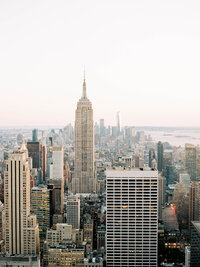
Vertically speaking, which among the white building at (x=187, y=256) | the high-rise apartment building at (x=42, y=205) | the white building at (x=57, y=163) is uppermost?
the white building at (x=57, y=163)

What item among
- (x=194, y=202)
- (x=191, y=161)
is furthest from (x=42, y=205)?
(x=191, y=161)

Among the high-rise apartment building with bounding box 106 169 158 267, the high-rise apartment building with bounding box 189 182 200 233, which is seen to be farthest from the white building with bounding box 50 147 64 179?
the high-rise apartment building with bounding box 106 169 158 267

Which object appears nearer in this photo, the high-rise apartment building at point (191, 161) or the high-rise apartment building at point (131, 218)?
the high-rise apartment building at point (131, 218)

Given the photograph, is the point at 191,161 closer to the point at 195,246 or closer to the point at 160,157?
the point at 160,157

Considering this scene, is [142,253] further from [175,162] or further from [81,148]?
[81,148]

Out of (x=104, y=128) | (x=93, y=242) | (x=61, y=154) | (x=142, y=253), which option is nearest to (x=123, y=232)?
(x=142, y=253)

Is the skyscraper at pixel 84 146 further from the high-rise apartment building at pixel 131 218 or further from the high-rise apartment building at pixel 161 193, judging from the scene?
the high-rise apartment building at pixel 131 218

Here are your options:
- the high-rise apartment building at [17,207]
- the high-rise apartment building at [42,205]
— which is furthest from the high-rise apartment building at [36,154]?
the high-rise apartment building at [17,207]

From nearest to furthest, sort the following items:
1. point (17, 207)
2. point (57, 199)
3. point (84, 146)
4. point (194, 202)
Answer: point (17, 207) < point (194, 202) < point (57, 199) < point (84, 146)
